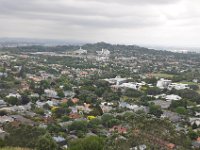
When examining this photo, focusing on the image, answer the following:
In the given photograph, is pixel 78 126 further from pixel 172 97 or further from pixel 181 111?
pixel 172 97

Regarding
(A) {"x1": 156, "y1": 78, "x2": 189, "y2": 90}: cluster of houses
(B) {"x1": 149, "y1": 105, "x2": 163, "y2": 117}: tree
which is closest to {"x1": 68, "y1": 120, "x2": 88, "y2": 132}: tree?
(B) {"x1": 149, "y1": 105, "x2": 163, "y2": 117}: tree

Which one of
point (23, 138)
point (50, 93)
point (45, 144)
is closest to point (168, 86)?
point (50, 93)

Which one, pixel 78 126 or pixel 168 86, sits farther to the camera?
pixel 168 86

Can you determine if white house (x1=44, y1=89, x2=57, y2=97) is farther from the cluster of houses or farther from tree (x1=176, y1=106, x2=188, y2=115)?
the cluster of houses

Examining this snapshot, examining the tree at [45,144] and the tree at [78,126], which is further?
the tree at [78,126]

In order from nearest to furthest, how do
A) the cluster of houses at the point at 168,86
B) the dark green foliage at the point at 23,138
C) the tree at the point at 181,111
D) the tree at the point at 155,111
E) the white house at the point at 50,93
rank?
the dark green foliage at the point at 23,138, the tree at the point at 155,111, the tree at the point at 181,111, the white house at the point at 50,93, the cluster of houses at the point at 168,86

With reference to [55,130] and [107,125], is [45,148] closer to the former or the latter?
[55,130]

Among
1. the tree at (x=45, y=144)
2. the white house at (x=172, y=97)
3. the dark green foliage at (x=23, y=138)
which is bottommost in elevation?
the white house at (x=172, y=97)

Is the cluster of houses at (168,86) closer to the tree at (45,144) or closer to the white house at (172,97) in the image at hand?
the white house at (172,97)

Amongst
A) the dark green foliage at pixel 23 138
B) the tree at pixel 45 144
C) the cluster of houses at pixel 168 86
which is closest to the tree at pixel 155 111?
the tree at pixel 45 144

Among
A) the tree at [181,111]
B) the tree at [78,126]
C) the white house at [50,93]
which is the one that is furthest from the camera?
the white house at [50,93]

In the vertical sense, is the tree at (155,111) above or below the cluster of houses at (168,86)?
above
